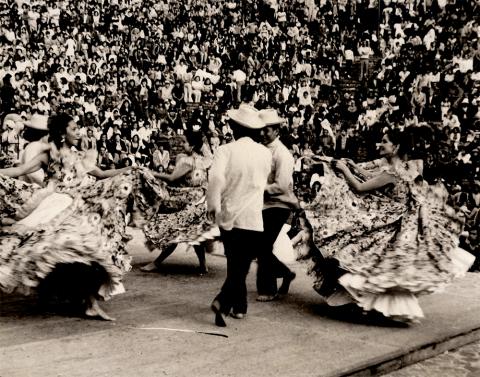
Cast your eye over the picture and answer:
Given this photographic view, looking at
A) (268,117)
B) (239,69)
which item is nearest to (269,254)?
(268,117)

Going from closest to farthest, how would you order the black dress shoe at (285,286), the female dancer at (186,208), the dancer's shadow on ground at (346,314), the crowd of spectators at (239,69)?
the dancer's shadow on ground at (346,314)
the black dress shoe at (285,286)
the female dancer at (186,208)
the crowd of spectators at (239,69)

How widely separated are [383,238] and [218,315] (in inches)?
59.1

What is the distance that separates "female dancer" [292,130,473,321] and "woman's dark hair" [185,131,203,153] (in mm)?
1888

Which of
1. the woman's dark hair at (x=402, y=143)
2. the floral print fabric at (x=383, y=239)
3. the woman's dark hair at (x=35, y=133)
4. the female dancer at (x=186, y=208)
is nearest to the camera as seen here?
the floral print fabric at (x=383, y=239)

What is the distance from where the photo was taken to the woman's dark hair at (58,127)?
629 cm

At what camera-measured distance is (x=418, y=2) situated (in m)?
23.2

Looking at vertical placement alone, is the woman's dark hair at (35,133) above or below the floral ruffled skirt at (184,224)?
above

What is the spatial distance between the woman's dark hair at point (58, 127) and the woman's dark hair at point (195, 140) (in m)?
2.10

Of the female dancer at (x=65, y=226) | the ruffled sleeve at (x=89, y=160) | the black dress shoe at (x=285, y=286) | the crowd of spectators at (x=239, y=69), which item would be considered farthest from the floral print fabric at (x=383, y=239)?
the crowd of spectators at (x=239, y=69)

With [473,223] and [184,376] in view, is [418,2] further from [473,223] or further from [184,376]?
[184,376]

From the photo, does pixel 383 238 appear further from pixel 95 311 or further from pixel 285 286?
pixel 95 311

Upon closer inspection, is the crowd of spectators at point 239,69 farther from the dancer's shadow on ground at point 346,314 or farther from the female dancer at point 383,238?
the dancer's shadow on ground at point 346,314

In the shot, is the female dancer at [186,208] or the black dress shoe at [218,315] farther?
the female dancer at [186,208]

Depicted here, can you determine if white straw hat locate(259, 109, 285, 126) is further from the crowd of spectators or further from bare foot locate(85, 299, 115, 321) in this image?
the crowd of spectators
